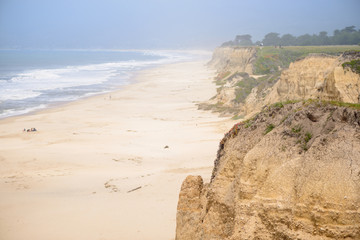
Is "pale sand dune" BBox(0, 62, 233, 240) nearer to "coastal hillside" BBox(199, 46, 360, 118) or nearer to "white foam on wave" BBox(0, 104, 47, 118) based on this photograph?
"white foam on wave" BBox(0, 104, 47, 118)

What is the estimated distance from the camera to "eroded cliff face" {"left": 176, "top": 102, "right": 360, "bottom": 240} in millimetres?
5258

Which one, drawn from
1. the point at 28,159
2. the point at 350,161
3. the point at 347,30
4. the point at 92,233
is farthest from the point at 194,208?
the point at 347,30

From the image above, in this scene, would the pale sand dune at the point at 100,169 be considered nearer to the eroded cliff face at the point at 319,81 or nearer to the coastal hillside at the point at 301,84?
the coastal hillside at the point at 301,84

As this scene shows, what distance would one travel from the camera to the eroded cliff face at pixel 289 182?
5258 mm

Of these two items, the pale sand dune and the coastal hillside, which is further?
the coastal hillside

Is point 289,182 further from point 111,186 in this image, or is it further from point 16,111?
point 16,111

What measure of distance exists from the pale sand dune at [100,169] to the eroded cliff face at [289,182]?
138 inches

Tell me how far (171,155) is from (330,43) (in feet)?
222

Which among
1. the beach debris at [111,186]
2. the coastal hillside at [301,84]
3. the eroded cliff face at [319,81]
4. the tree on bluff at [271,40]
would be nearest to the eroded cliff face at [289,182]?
the eroded cliff face at [319,81]

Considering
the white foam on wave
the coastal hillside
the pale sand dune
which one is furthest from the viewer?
the white foam on wave

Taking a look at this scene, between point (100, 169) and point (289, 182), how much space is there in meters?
12.0

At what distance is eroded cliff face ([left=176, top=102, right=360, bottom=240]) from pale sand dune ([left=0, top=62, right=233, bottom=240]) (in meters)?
3.51

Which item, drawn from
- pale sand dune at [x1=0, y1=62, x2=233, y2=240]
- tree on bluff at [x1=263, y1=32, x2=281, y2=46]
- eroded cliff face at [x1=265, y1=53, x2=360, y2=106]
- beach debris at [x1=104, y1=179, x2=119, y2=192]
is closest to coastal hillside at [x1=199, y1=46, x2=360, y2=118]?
eroded cliff face at [x1=265, y1=53, x2=360, y2=106]

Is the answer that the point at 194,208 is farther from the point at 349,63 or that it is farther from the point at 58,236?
the point at 349,63
